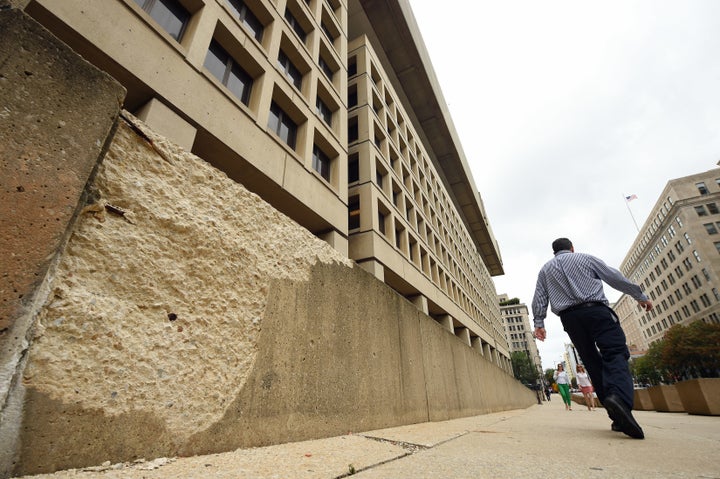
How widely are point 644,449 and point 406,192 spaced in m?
14.4

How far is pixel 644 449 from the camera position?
193cm

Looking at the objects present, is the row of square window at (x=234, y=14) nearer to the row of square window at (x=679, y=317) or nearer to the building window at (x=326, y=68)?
the building window at (x=326, y=68)

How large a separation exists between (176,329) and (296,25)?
12.0 m

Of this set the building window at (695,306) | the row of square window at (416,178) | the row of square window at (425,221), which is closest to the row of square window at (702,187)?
the building window at (695,306)

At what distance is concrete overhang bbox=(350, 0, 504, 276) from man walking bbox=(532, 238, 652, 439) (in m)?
17.5

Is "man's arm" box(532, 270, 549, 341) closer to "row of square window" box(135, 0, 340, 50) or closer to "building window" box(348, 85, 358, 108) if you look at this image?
"row of square window" box(135, 0, 340, 50)

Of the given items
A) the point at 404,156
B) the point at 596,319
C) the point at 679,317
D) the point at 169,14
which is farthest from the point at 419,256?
the point at 679,317

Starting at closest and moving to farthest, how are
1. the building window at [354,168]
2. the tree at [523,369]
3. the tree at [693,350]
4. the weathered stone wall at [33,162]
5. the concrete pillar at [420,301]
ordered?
the weathered stone wall at [33,162] → the building window at [354,168] → the concrete pillar at [420,301] → the tree at [693,350] → the tree at [523,369]

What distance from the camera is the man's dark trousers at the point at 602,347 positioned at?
8.41 feet

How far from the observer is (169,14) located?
21.3ft

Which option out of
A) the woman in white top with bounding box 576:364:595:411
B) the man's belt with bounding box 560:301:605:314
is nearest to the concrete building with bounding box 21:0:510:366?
the man's belt with bounding box 560:301:605:314

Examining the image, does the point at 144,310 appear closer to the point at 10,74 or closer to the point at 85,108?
the point at 85,108

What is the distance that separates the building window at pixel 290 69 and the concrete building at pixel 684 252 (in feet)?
181

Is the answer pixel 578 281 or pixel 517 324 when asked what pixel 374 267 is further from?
pixel 517 324
